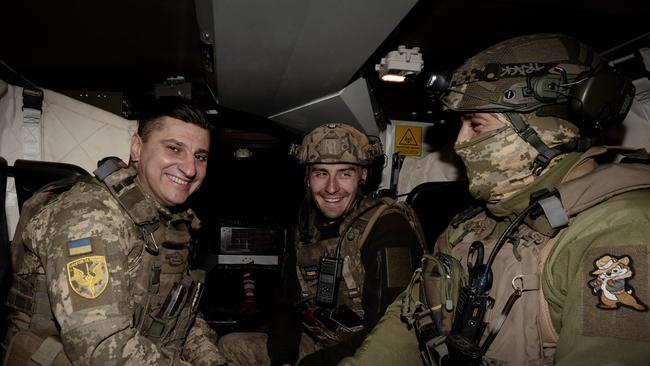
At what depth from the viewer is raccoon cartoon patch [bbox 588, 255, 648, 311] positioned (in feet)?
3.05

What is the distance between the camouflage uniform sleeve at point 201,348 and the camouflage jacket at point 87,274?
1.36 feet

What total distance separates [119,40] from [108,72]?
75 centimetres

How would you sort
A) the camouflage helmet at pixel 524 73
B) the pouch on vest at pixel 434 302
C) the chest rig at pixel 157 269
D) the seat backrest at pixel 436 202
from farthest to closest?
1. the seat backrest at pixel 436 202
2. the chest rig at pixel 157 269
3. the pouch on vest at pixel 434 302
4. the camouflage helmet at pixel 524 73

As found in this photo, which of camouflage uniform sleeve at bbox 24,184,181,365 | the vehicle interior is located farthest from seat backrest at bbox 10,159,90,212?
camouflage uniform sleeve at bbox 24,184,181,365

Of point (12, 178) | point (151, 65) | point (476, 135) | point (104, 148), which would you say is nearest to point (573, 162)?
point (476, 135)

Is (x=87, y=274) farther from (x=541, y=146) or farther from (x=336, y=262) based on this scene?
(x=541, y=146)

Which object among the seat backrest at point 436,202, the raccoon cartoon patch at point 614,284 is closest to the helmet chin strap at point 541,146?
the raccoon cartoon patch at point 614,284

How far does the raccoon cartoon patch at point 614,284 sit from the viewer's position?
3.05ft

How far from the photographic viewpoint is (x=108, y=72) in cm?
289

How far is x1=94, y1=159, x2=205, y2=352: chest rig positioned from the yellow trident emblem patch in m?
0.26

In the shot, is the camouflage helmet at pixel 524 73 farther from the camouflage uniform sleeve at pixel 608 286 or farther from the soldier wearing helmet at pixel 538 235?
the camouflage uniform sleeve at pixel 608 286

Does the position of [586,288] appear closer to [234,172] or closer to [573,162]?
[573,162]

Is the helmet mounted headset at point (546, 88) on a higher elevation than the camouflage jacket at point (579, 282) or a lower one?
higher

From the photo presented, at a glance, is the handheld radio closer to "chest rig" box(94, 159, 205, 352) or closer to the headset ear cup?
"chest rig" box(94, 159, 205, 352)
